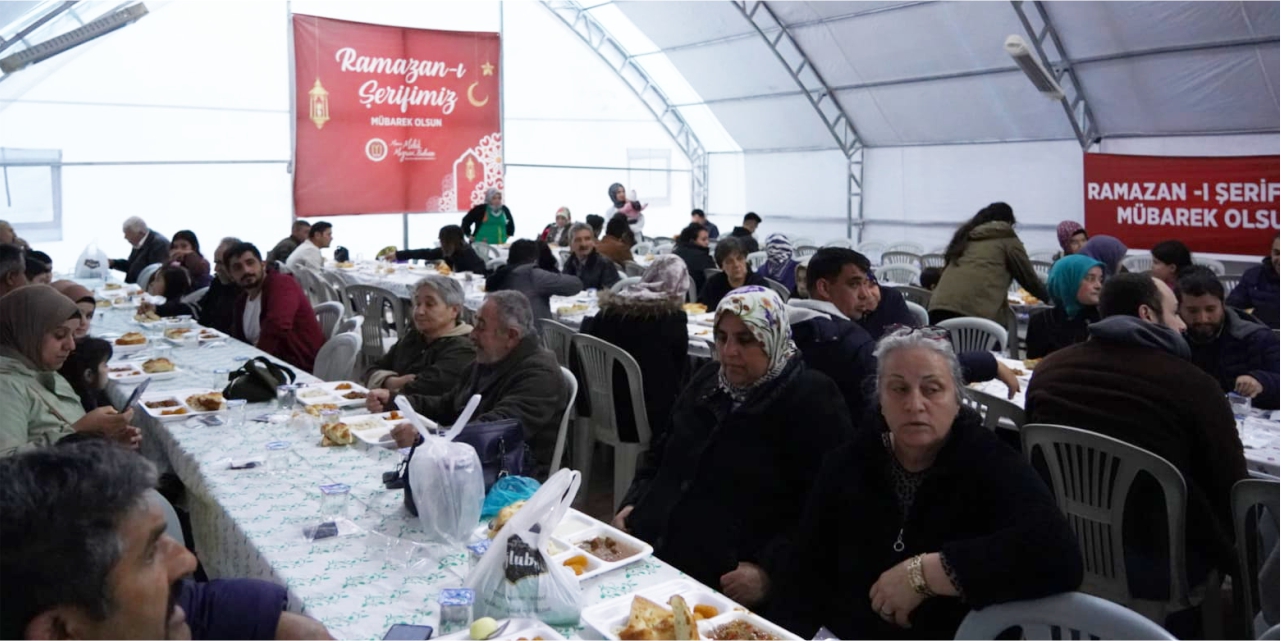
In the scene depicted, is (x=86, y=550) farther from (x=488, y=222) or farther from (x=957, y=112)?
(x=957, y=112)

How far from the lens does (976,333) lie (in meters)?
5.06

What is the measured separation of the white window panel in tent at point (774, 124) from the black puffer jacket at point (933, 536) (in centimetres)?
1223

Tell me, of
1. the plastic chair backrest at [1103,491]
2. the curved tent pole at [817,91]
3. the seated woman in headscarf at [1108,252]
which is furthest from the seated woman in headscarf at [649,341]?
the curved tent pole at [817,91]

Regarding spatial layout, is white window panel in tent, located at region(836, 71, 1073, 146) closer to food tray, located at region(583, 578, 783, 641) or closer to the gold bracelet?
the gold bracelet

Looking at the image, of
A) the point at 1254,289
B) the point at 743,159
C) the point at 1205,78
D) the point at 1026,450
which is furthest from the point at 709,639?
the point at 743,159

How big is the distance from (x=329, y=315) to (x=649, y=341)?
8.61 ft

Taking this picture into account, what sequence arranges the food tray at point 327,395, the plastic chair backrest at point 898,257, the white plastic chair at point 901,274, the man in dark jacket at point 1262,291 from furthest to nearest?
the plastic chair backrest at point 898,257 < the white plastic chair at point 901,274 < the man in dark jacket at point 1262,291 < the food tray at point 327,395

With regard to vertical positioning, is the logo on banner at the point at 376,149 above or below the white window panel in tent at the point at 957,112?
below

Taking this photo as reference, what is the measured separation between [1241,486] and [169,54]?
41.5 feet

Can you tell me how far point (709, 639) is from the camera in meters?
1.75

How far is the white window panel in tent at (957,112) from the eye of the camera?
11.3 m

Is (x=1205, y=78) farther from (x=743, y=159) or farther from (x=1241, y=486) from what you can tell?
(x=1241, y=486)

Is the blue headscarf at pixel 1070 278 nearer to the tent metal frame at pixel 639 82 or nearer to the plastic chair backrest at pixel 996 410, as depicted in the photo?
the plastic chair backrest at pixel 996 410

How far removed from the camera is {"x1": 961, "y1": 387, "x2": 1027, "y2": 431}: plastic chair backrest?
333 cm
